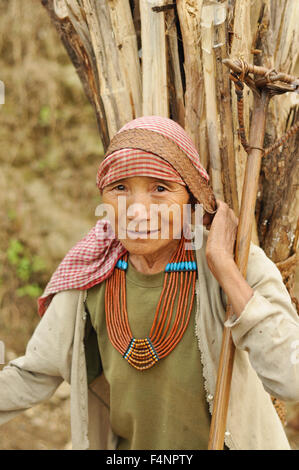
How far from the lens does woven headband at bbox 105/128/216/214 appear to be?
1314 millimetres

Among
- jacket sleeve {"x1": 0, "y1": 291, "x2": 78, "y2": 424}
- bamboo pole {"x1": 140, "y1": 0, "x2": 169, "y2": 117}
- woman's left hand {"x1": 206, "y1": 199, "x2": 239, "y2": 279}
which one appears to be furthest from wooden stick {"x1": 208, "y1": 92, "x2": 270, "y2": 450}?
jacket sleeve {"x1": 0, "y1": 291, "x2": 78, "y2": 424}

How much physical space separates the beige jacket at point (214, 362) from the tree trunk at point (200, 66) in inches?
15.1

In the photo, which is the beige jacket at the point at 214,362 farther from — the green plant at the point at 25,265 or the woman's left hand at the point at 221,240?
the green plant at the point at 25,265

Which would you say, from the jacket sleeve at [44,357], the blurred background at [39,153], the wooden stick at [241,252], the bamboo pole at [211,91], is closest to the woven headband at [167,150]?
the wooden stick at [241,252]

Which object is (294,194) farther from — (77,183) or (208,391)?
(77,183)

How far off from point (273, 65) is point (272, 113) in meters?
0.16

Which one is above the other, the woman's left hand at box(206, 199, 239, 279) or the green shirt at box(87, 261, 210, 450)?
the woman's left hand at box(206, 199, 239, 279)

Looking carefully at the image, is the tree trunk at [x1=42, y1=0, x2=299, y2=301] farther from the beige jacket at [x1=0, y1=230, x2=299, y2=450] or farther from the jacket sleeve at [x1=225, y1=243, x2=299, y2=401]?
the jacket sleeve at [x1=225, y1=243, x2=299, y2=401]

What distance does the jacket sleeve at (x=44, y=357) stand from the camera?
61.7 inches

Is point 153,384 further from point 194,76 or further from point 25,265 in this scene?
point 25,265

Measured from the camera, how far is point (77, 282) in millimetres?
1551

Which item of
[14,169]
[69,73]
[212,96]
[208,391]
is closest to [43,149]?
[14,169]

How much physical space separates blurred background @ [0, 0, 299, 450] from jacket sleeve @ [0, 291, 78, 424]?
8.99 feet

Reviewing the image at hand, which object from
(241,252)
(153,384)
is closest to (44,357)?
(153,384)
